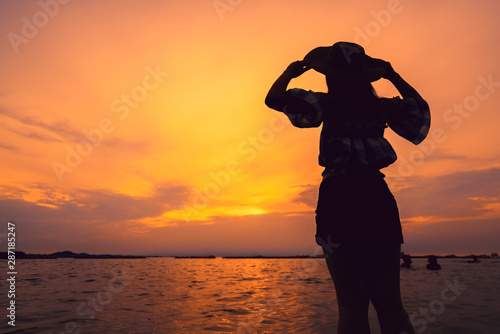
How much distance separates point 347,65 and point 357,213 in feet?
3.41

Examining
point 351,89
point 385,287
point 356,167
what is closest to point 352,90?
point 351,89

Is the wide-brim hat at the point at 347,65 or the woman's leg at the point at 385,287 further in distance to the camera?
the wide-brim hat at the point at 347,65

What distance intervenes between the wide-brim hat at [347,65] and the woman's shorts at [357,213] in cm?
69

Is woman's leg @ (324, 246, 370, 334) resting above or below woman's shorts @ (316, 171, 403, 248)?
below

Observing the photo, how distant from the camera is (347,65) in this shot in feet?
7.36

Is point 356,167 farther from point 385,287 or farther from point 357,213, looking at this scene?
point 385,287

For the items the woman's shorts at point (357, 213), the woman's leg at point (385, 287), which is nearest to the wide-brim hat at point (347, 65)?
the woman's shorts at point (357, 213)

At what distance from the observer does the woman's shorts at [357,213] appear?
75.6 inches

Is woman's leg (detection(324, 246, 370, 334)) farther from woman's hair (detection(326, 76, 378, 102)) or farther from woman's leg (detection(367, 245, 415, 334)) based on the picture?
woman's hair (detection(326, 76, 378, 102))

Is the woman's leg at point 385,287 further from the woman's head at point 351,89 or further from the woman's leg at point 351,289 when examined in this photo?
the woman's head at point 351,89

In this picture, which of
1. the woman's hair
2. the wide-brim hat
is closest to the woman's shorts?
the woman's hair

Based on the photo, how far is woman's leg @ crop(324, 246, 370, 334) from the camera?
184cm

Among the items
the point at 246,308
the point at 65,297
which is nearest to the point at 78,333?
the point at 246,308

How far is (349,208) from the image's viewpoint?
1.96 metres
